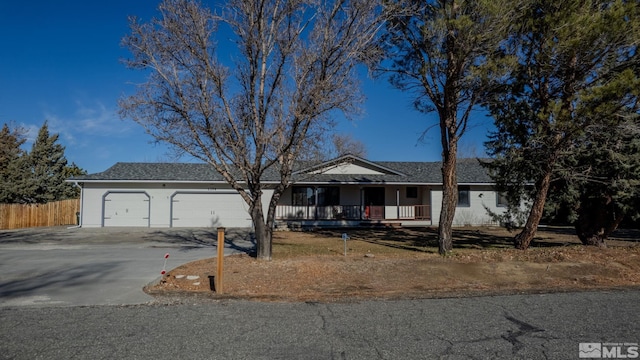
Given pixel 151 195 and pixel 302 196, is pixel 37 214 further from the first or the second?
pixel 302 196

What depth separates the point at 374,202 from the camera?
23.9 m

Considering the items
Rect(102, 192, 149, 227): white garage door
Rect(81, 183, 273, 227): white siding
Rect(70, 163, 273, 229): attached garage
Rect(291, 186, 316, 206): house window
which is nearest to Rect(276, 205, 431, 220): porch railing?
Rect(291, 186, 316, 206): house window

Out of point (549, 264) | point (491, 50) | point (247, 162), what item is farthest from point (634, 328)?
point (247, 162)

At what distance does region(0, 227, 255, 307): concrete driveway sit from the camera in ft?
21.8

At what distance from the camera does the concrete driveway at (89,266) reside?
6.64 metres

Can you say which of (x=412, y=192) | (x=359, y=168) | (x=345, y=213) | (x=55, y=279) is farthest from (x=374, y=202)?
(x=55, y=279)

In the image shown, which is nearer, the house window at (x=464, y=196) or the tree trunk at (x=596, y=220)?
the tree trunk at (x=596, y=220)

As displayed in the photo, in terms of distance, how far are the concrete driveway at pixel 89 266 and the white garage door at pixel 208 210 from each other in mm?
5593

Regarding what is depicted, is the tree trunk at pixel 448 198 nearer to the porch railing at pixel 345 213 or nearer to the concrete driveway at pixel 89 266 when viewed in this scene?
the concrete driveway at pixel 89 266

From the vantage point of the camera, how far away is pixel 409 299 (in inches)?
252

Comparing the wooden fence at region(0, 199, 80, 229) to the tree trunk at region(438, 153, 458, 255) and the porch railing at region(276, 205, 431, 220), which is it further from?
the tree trunk at region(438, 153, 458, 255)

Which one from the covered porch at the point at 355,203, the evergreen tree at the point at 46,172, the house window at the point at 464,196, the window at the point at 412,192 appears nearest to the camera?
the covered porch at the point at 355,203

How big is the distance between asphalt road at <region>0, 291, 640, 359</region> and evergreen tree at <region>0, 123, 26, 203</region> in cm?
3066

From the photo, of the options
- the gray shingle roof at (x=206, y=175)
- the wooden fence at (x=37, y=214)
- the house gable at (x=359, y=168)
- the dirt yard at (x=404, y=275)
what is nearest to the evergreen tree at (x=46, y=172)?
the wooden fence at (x=37, y=214)
